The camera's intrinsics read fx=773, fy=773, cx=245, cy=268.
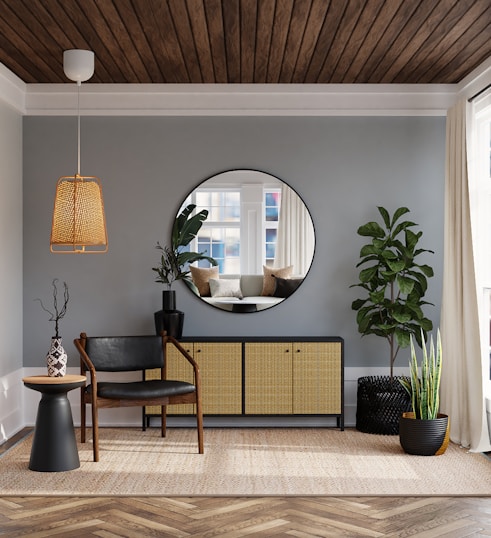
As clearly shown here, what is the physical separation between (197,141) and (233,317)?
1.40 metres

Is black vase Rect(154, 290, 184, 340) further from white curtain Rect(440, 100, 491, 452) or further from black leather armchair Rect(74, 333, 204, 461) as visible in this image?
white curtain Rect(440, 100, 491, 452)

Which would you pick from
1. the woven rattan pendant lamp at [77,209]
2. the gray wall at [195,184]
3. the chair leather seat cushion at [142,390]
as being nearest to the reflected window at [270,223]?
the gray wall at [195,184]

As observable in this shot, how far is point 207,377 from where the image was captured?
572cm

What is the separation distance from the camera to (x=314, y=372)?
5719mm

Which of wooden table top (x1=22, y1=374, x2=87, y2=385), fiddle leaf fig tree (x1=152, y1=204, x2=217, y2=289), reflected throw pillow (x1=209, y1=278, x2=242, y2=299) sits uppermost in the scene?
fiddle leaf fig tree (x1=152, y1=204, x2=217, y2=289)

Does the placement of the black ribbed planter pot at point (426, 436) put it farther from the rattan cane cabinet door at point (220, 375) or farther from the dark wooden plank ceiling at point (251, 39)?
the dark wooden plank ceiling at point (251, 39)

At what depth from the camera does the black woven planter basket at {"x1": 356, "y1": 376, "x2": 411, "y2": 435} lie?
5598mm

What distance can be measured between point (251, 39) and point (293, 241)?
1771mm

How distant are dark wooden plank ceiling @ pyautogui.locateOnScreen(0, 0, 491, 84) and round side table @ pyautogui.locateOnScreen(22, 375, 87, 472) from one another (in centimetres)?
211

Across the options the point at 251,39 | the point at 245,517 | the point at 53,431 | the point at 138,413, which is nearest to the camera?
the point at 245,517

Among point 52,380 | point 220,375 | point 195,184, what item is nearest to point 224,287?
point 220,375

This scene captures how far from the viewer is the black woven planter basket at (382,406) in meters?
5.60

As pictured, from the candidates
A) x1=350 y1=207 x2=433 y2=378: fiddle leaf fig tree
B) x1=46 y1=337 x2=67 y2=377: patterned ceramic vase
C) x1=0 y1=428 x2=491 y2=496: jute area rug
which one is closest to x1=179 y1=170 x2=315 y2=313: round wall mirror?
x1=350 y1=207 x2=433 y2=378: fiddle leaf fig tree

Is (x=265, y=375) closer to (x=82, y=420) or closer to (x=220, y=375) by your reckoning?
(x=220, y=375)
